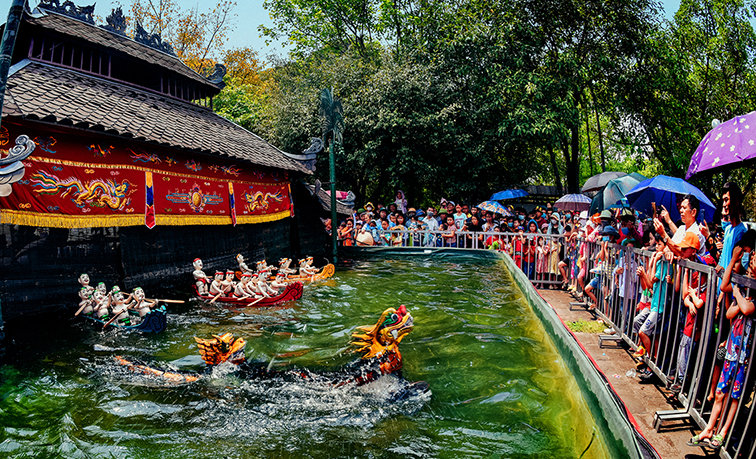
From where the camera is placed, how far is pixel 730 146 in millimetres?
4535

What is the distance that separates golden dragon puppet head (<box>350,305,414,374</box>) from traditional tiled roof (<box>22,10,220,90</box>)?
954 centimetres

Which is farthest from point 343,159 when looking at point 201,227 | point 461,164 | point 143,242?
point 143,242

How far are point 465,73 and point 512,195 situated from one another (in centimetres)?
586

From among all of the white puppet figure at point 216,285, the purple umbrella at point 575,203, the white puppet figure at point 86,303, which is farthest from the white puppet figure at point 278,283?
the purple umbrella at point 575,203

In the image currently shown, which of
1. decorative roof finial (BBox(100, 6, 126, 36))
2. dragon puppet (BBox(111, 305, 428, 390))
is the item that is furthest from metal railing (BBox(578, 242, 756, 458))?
decorative roof finial (BBox(100, 6, 126, 36))

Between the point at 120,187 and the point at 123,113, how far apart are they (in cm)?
201

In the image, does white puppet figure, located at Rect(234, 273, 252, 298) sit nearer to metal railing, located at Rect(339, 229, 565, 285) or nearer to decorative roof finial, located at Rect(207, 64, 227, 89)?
metal railing, located at Rect(339, 229, 565, 285)

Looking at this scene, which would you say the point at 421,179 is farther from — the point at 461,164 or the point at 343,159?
the point at 343,159

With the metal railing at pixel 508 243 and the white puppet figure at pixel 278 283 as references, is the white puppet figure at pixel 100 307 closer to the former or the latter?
the white puppet figure at pixel 278 283

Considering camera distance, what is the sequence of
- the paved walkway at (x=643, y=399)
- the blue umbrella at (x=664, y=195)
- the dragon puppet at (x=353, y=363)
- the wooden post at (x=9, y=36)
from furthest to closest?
the blue umbrella at (x=664, y=195), the dragon puppet at (x=353, y=363), the wooden post at (x=9, y=36), the paved walkway at (x=643, y=399)

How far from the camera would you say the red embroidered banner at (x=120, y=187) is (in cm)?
795

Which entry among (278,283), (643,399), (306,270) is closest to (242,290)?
(278,283)

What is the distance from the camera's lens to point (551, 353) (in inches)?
260

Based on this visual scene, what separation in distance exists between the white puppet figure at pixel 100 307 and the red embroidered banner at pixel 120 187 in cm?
135
